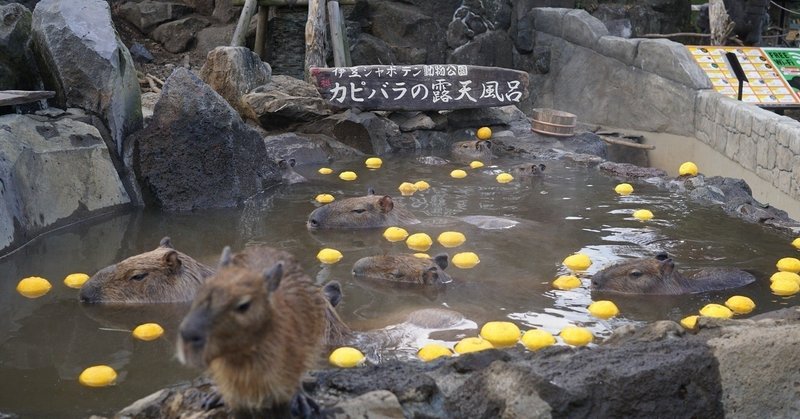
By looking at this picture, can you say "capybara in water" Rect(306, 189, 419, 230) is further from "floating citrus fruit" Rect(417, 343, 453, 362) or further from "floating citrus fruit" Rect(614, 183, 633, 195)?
"floating citrus fruit" Rect(417, 343, 453, 362)

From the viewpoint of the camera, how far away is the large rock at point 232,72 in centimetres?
1182

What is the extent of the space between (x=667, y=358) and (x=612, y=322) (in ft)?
7.03

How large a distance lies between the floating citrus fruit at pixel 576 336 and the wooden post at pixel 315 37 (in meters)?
8.64

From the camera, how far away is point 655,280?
6.29 metres

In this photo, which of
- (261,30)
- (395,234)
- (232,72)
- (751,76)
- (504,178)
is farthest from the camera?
(261,30)

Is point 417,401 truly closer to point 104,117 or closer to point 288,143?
point 104,117

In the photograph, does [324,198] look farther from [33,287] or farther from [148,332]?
[148,332]

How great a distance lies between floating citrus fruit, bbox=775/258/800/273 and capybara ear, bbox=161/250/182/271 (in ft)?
14.7

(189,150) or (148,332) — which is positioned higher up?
(189,150)

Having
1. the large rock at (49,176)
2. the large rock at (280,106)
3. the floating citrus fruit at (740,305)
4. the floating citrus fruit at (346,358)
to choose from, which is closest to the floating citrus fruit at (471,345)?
the floating citrus fruit at (346,358)

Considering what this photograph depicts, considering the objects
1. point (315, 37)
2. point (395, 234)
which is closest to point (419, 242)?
point (395, 234)

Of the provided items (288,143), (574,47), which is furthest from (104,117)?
(574,47)

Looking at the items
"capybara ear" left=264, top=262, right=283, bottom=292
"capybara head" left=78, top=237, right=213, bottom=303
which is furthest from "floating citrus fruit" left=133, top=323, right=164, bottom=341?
"capybara ear" left=264, top=262, right=283, bottom=292

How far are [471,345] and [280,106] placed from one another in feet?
23.8
